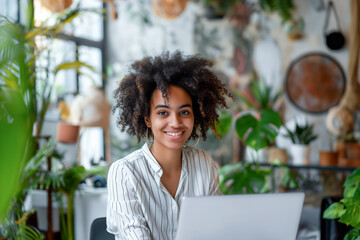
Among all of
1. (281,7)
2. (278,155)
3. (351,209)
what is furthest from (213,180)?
(281,7)

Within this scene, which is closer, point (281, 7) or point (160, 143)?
point (160, 143)

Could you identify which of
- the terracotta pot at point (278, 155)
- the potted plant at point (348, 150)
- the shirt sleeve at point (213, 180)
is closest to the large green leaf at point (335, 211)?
the shirt sleeve at point (213, 180)

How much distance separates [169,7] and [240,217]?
395 cm

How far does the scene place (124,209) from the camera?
4.71 ft

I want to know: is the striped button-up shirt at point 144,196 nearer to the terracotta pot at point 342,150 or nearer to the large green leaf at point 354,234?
the large green leaf at point 354,234

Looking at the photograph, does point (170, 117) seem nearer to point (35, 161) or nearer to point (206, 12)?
point (35, 161)

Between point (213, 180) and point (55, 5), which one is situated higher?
point (55, 5)

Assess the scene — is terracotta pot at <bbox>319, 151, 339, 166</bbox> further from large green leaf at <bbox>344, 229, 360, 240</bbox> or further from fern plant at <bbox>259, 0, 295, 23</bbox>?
large green leaf at <bbox>344, 229, 360, 240</bbox>

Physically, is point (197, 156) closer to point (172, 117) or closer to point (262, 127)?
point (172, 117)

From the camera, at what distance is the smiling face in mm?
1504

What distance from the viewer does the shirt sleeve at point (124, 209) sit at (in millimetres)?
1399

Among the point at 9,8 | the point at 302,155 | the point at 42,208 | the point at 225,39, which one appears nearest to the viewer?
the point at 42,208

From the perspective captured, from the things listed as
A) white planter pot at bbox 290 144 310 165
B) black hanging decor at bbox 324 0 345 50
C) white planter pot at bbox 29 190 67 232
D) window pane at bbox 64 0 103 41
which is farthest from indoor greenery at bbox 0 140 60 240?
black hanging decor at bbox 324 0 345 50

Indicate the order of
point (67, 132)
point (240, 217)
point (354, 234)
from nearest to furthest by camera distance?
point (240, 217)
point (354, 234)
point (67, 132)
